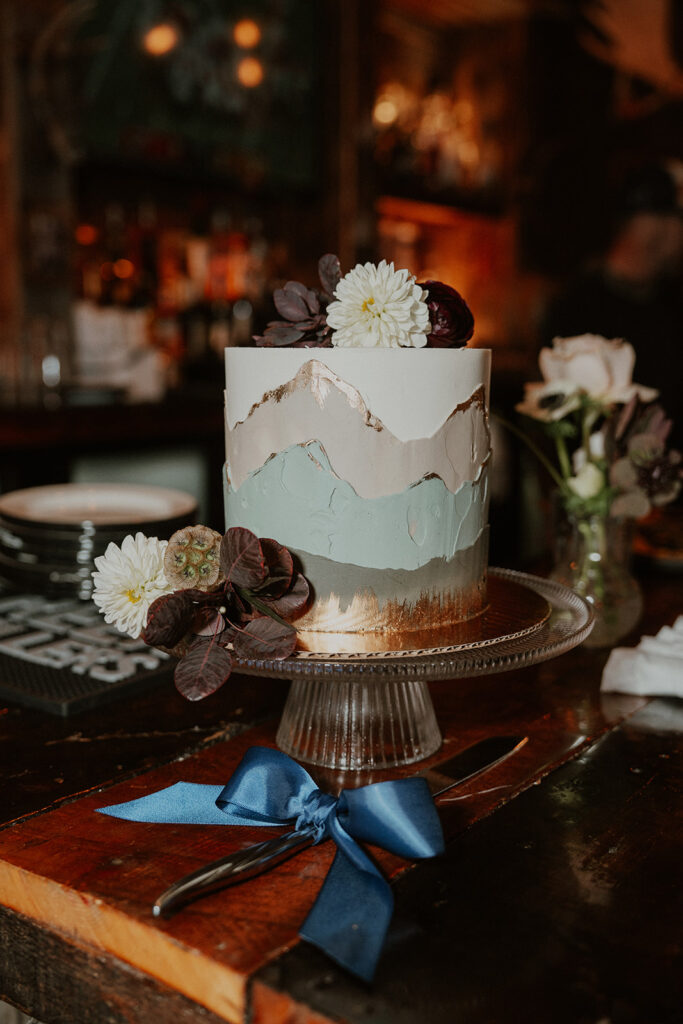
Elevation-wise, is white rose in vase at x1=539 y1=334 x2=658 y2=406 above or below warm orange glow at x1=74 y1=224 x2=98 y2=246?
below

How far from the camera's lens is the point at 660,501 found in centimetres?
108

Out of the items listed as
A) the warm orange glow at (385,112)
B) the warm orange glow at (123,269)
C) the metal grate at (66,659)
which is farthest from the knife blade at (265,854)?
the warm orange glow at (385,112)

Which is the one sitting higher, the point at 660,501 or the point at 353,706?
Result: the point at 660,501

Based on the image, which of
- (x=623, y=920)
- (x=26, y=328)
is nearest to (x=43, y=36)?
(x=26, y=328)

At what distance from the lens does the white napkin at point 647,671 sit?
90 cm

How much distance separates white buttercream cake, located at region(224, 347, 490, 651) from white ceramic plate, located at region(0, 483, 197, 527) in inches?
20.6

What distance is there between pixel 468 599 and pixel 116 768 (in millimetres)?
300

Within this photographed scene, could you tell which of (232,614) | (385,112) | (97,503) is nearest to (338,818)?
(232,614)

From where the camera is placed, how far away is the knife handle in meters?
0.55

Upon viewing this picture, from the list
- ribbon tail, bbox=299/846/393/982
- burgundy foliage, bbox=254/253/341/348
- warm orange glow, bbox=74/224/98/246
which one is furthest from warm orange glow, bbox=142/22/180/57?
ribbon tail, bbox=299/846/393/982

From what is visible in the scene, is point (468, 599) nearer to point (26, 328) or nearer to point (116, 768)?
point (116, 768)

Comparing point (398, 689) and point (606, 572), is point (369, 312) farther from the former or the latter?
point (606, 572)

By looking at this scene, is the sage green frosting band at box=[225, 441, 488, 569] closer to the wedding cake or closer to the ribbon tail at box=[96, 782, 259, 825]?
the wedding cake

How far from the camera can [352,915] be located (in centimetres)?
53
